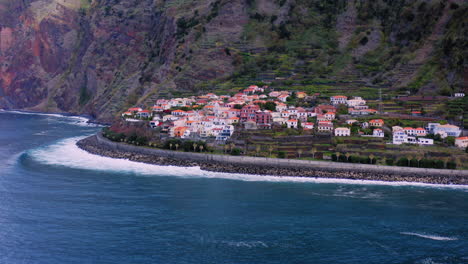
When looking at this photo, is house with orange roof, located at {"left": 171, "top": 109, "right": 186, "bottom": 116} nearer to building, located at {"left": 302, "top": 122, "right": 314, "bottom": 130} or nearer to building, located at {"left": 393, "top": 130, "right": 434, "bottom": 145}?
building, located at {"left": 302, "top": 122, "right": 314, "bottom": 130}

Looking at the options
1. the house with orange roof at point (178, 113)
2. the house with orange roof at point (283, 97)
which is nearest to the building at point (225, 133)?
the house with orange roof at point (178, 113)

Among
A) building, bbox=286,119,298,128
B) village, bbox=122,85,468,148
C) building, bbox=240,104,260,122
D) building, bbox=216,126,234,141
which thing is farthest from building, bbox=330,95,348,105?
building, bbox=216,126,234,141

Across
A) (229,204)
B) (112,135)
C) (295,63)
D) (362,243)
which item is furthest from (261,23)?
(362,243)

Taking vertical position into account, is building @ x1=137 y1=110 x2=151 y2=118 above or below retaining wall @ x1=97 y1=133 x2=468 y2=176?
above

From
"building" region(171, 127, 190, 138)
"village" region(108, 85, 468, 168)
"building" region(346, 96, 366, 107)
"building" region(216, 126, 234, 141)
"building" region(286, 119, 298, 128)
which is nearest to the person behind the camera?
"village" region(108, 85, 468, 168)

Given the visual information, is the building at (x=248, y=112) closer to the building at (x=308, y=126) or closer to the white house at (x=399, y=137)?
the building at (x=308, y=126)

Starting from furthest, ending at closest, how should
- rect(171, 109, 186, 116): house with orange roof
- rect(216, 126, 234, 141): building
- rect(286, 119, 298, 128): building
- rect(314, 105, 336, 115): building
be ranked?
1. rect(171, 109, 186, 116): house with orange roof
2. rect(314, 105, 336, 115): building
3. rect(286, 119, 298, 128): building
4. rect(216, 126, 234, 141): building
